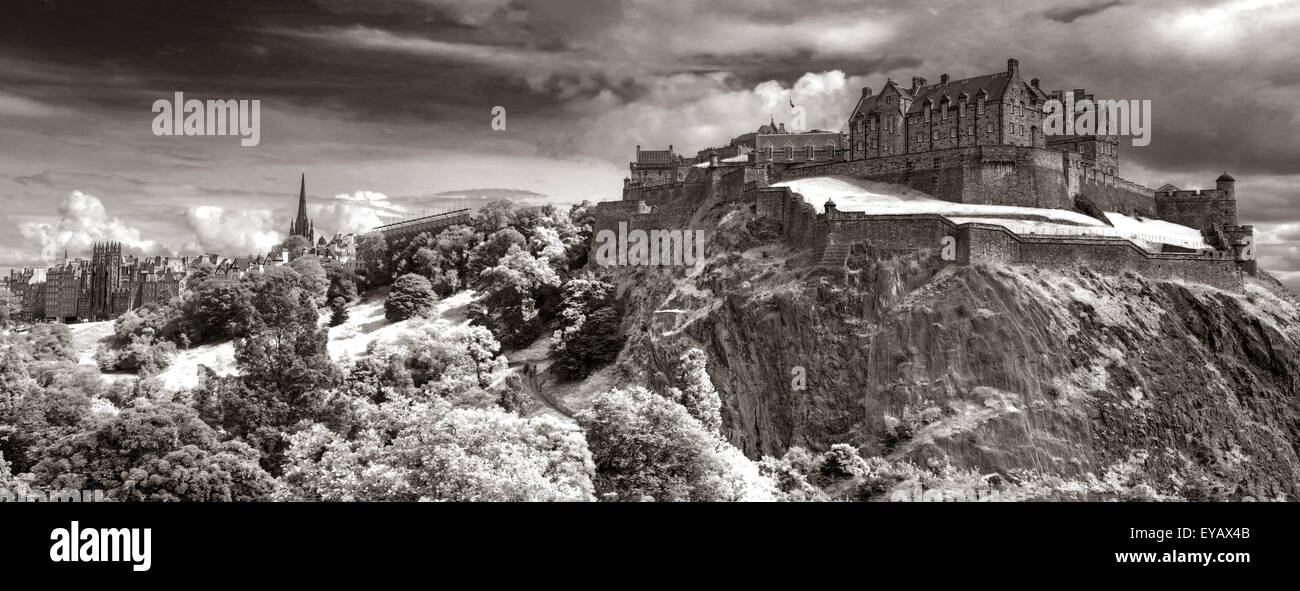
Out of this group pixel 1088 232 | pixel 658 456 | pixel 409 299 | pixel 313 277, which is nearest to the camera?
pixel 658 456

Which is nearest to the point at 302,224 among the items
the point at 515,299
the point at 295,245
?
the point at 295,245

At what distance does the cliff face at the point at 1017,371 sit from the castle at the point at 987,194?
45.2 inches

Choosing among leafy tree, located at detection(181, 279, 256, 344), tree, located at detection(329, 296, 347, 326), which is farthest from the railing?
leafy tree, located at detection(181, 279, 256, 344)

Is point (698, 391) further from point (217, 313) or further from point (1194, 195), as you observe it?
point (217, 313)

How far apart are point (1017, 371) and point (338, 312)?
155 ft

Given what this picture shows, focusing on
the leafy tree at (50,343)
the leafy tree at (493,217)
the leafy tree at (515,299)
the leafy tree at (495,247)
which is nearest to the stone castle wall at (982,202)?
the leafy tree at (515,299)

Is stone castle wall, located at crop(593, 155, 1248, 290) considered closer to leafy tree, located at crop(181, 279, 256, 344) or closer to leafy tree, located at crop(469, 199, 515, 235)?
leafy tree, located at crop(469, 199, 515, 235)

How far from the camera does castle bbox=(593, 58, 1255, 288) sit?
47.6 m

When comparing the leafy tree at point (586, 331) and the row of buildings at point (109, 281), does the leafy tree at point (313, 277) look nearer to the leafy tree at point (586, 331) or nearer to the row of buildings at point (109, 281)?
the row of buildings at point (109, 281)

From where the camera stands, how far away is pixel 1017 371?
43.7 metres

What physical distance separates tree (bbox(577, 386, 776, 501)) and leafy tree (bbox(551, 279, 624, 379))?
1963cm
